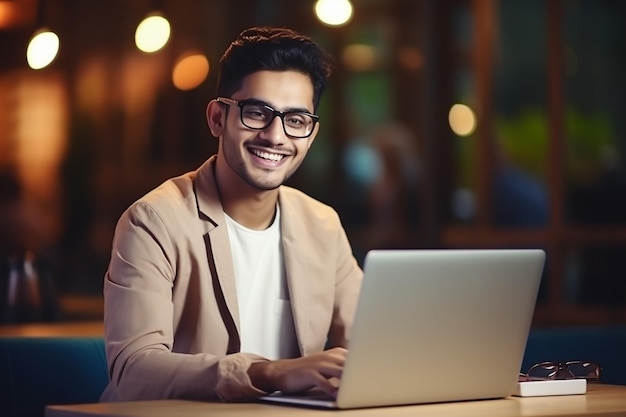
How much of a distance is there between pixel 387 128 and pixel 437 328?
5.31 metres

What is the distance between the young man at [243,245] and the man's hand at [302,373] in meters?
0.32

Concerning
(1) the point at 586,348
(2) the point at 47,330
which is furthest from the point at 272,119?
(2) the point at 47,330

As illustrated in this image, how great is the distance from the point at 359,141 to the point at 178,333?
4.82 meters

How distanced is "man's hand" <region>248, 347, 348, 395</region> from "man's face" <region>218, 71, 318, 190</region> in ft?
2.29

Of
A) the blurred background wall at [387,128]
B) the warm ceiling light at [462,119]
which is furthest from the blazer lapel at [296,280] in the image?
the warm ceiling light at [462,119]

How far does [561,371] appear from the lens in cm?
264

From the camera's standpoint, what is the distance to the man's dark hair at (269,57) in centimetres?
301

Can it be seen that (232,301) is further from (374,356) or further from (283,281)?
(374,356)

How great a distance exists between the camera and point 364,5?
7.60 meters

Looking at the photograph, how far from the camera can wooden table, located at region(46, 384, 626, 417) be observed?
216 centimetres

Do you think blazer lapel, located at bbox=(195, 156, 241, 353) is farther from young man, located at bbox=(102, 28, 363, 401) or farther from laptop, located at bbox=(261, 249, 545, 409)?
laptop, located at bbox=(261, 249, 545, 409)

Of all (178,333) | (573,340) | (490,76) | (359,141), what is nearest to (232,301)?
(178,333)

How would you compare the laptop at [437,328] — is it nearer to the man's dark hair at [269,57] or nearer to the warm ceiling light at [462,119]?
the man's dark hair at [269,57]

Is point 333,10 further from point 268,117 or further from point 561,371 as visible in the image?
Result: point 561,371
